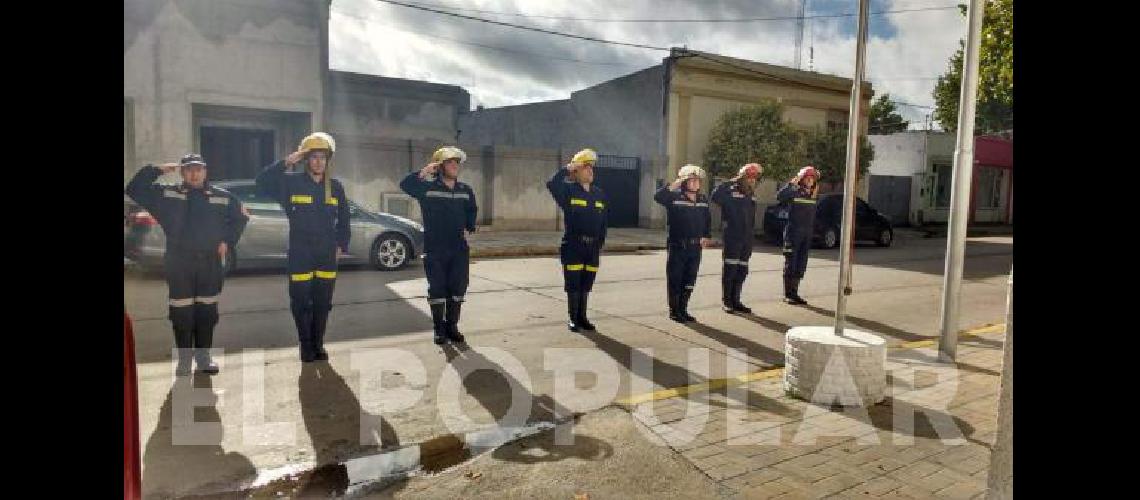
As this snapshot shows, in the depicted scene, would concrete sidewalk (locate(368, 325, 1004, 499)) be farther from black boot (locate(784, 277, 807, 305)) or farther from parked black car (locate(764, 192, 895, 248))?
parked black car (locate(764, 192, 895, 248))

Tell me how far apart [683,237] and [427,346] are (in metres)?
3.12

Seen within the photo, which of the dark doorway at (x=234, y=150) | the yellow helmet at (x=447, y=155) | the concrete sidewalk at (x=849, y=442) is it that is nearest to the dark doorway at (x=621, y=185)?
the dark doorway at (x=234, y=150)

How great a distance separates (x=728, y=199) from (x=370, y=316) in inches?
175

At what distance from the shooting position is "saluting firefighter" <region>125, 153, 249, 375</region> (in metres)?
5.32

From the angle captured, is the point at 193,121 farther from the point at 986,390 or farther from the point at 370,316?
the point at 986,390

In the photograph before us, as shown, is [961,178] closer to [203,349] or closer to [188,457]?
[188,457]

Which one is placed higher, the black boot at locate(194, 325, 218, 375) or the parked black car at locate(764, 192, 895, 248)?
the parked black car at locate(764, 192, 895, 248)

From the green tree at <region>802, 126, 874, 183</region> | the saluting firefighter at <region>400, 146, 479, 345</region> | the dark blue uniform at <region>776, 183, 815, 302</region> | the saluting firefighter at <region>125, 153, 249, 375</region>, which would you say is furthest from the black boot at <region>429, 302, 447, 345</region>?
the green tree at <region>802, 126, 874, 183</region>

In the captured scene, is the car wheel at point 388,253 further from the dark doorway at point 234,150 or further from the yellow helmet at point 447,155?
the dark doorway at point 234,150

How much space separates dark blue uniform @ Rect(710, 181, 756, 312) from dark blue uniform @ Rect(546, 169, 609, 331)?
2043mm

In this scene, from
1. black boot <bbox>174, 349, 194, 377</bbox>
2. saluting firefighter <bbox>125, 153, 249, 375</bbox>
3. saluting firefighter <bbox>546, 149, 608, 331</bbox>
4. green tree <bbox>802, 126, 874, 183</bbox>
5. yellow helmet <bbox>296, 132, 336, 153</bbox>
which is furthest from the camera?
green tree <bbox>802, 126, 874, 183</bbox>

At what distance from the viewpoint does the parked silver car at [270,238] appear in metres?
9.73

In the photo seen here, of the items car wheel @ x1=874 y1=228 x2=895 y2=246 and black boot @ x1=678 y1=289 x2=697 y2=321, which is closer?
black boot @ x1=678 y1=289 x2=697 y2=321
